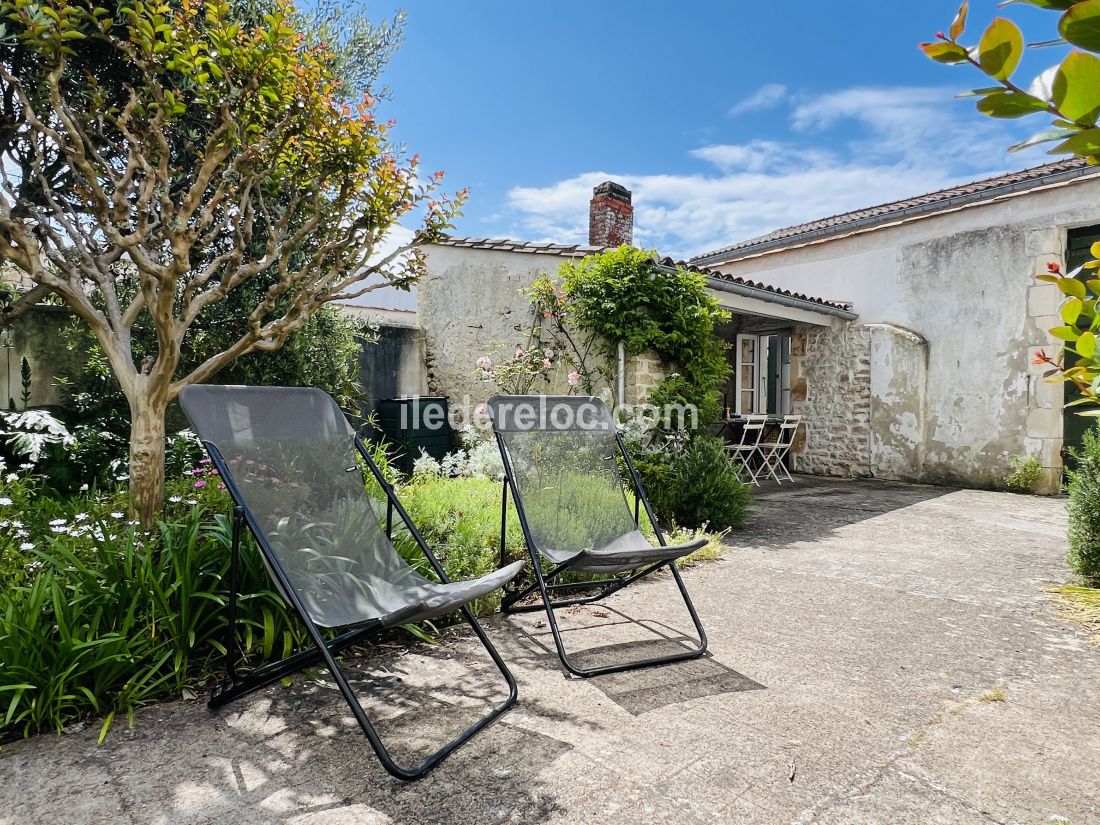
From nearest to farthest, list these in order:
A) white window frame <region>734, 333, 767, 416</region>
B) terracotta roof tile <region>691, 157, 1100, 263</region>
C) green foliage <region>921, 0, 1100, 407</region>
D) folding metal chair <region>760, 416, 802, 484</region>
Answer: green foliage <region>921, 0, 1100, 407</region> → terracotta roof tile <region>691, 157, 1100, 263</region> → folding metal chair <region>760, 416, 802, 484</region> → white window frame <region>734, 333, 767, 416</region>

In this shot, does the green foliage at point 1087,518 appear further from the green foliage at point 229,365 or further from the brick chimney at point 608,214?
the brick chimney at point 608,214

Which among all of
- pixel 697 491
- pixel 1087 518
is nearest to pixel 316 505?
pixel 697 491

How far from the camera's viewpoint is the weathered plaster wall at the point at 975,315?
820cm

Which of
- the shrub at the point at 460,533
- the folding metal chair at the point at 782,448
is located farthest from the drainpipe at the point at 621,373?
the folding metal chair at the point at 782,448

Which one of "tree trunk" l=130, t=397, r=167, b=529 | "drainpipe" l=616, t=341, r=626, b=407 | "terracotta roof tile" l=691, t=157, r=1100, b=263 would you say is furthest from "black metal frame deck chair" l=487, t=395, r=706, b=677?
"terracotta roof tile" l=691, t=157, r=1100, b=263

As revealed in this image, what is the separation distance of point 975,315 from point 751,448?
356 centimetres

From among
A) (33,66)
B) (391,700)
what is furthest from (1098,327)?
(33,66)

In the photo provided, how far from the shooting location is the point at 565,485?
3592 millimetres

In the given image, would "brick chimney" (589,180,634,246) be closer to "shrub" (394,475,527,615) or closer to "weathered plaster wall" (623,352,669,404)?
"weathered plaster wall" (623,352,669,404)

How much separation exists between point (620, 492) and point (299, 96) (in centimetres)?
300

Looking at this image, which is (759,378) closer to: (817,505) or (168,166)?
(817,505)

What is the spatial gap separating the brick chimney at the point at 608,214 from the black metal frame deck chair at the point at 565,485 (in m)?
6.40

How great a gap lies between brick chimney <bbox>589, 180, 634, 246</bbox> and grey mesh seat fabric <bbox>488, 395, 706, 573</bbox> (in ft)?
21.0

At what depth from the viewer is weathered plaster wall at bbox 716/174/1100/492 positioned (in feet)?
26.9
